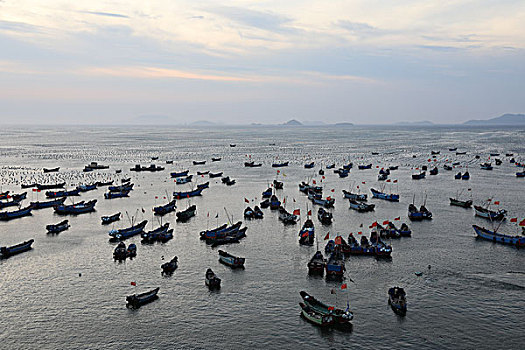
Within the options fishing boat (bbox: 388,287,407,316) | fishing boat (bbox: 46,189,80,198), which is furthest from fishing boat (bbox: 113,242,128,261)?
fishing boat (bbox: 46,189,80,198)

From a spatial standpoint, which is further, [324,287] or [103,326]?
[324,287]

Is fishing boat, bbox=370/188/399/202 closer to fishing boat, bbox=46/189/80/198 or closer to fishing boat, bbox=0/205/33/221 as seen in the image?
fishing boat, bbox=46/189/80/198

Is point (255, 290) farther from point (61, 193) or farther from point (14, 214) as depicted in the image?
point (61, 193)

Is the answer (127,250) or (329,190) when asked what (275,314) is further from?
(329,190)

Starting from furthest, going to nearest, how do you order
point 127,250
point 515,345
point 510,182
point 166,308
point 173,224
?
point 510,182, point 173,224, point 127,250, point 166,308, point 515,345

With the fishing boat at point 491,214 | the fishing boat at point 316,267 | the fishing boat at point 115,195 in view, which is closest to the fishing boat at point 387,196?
the fishing boat at point 491,214

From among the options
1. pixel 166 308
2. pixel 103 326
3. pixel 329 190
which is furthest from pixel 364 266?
pixel 329 190

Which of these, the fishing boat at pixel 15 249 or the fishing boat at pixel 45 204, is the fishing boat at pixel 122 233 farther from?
the fishing boat at pixel 45 204
